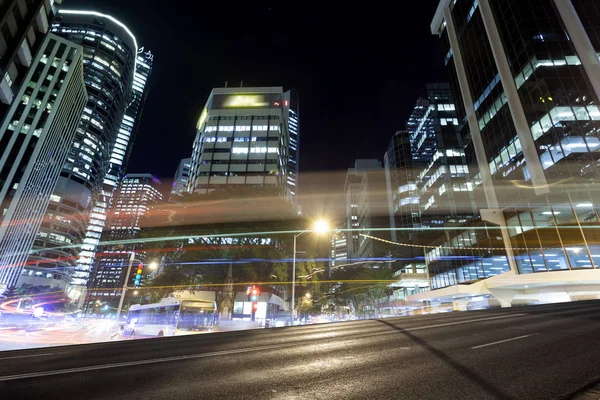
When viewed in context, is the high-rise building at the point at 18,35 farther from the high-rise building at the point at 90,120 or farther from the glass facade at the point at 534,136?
the high-rise building at the point at 90,120

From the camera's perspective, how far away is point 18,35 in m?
18.6

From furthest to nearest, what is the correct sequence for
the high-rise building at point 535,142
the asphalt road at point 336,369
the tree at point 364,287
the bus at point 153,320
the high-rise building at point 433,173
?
the high-rise building at point 433,173, the tree at point 364,287, the high-rise building at point 535,142, the bus at point 153,320, the asphalt road at point 336,369

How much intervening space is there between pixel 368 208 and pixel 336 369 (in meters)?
129

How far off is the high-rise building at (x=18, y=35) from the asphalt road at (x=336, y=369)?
18230mm

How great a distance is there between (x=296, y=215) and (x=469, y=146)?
31.8 metres

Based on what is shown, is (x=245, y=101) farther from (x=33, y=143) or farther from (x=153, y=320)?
(x=153, y=320)

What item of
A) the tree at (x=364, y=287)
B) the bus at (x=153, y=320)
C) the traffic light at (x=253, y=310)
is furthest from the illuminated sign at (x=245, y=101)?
the bus at (x=153, y=320)

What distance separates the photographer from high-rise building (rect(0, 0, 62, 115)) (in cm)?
1733

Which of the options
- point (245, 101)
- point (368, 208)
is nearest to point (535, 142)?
point (245, 101)

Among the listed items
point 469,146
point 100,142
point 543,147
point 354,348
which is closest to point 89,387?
point 354,348

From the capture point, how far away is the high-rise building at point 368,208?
121 m

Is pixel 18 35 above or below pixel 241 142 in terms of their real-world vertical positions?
below

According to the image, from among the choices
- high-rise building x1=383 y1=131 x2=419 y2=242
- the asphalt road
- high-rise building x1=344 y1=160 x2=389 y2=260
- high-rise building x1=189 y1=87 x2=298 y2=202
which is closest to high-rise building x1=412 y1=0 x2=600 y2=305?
the asphalt road

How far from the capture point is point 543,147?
31219mm
